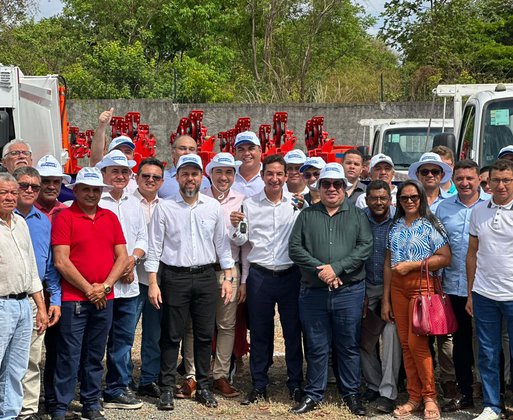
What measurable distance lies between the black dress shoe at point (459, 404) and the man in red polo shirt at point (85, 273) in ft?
8.90

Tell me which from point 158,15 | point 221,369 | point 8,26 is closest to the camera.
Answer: point 221,369

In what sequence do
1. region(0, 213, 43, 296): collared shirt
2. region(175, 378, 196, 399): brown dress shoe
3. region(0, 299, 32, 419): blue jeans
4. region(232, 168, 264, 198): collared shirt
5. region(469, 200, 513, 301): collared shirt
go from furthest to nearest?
region(232, 168, 264, 198): collared shirt, region(175, 378, 196, 399): brown dress shoe, region(469, 200, 513, 301): collared shirt, region(0, 299, 32, 419): blue jeans, region(0, 213, 43, 296): collared shirt

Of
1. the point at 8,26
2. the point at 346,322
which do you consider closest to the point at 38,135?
the point at 346,322

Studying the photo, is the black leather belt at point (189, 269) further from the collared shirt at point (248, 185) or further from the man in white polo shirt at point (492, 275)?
the man in white polo shirt at point (492, 275)

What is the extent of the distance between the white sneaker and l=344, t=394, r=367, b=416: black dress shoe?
89cm

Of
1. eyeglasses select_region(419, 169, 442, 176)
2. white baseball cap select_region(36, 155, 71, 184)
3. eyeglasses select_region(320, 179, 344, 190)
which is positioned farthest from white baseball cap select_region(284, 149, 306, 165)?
white baseball cap select_region(36, 155, 71, 184)

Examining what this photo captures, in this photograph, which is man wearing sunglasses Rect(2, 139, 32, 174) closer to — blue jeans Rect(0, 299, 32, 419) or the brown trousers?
blue jeans Rect(0, 299, 32, 419)

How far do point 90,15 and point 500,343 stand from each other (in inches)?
1307

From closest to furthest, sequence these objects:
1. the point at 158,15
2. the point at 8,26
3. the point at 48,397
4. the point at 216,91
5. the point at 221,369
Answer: the point at 48,397, the point at 221,369, the point at 8,26, the point at 216,91, the point at 158,15

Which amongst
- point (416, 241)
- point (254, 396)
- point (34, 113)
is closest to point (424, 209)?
point (416, 241)

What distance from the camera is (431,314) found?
24.0 feet

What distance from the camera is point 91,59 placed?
30.8m

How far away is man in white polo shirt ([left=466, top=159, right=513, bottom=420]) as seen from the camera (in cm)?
702

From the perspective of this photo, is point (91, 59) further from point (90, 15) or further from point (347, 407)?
point (347, 407)
